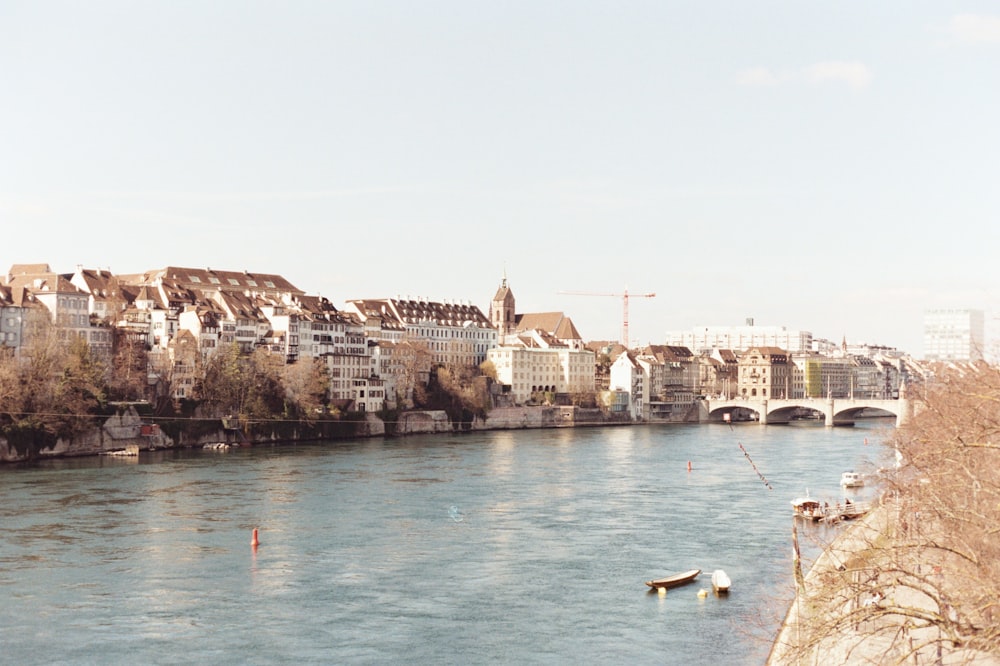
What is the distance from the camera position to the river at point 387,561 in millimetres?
25484

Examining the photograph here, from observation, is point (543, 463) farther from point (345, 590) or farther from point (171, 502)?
point (345, 590)

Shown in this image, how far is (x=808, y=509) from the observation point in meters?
45.4

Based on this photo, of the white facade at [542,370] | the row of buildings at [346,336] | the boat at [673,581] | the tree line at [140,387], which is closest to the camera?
the boat at [673,581]

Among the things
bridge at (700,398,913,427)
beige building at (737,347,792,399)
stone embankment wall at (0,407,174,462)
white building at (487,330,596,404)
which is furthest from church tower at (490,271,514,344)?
stone embankment wall at (0,407,174,462)

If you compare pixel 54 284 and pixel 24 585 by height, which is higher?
pixel 54 284

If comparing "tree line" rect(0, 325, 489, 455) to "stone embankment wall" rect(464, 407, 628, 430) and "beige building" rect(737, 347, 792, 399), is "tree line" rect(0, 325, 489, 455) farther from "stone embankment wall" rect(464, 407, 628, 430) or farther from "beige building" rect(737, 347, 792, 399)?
"beige building" rect(737, 347, 792, 399)

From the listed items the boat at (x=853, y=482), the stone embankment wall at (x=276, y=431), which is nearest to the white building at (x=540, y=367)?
the stone embankment wall at (x=276, y=431)

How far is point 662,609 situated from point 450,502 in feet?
68.4

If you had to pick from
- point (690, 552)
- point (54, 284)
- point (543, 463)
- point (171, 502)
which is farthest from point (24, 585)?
point (54, 284)

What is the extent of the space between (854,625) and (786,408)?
411ft

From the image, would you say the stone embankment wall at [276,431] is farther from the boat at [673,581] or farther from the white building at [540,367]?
the boat at [673,581]

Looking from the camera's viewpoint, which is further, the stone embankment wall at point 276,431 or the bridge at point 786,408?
the bridge at point 786,408

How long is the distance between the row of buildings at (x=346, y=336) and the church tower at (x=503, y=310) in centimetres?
18

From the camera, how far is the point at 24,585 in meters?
30.2
